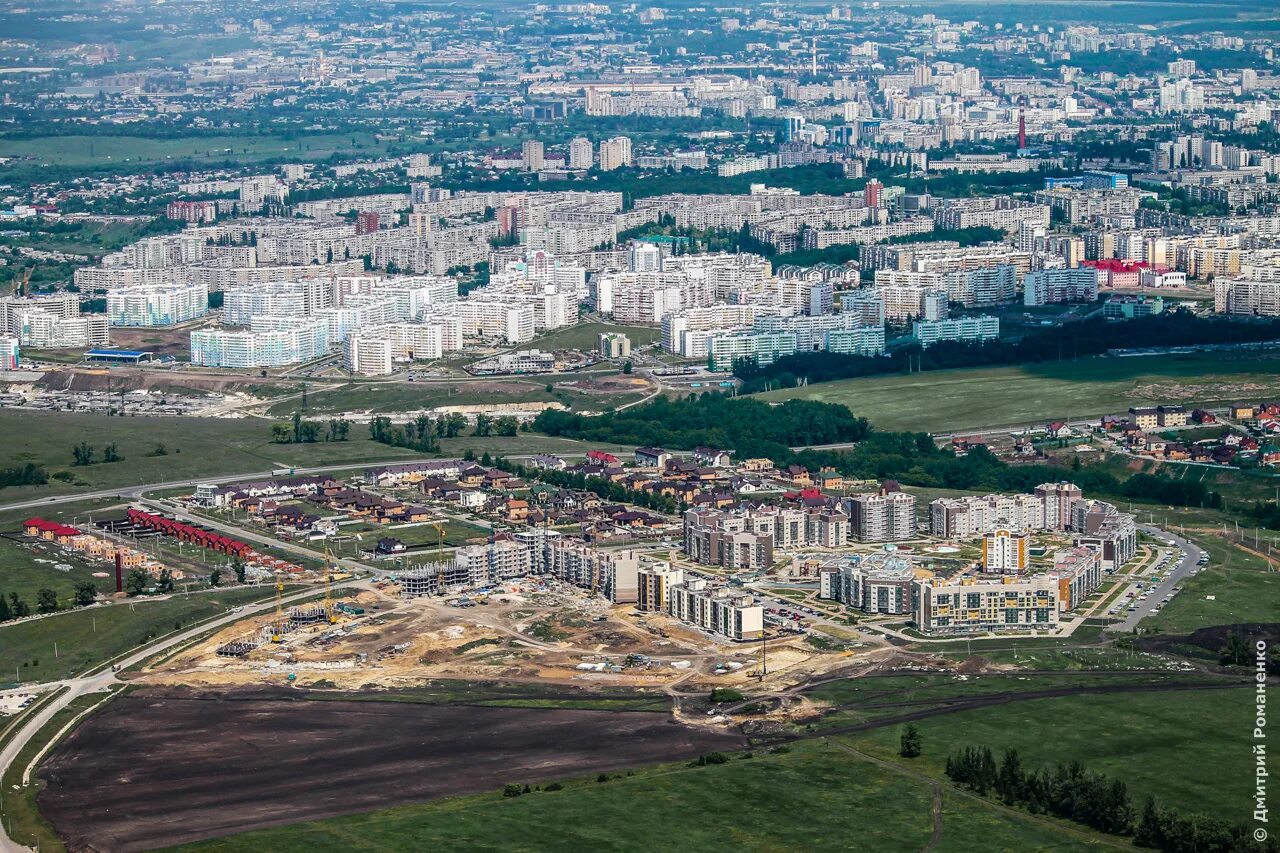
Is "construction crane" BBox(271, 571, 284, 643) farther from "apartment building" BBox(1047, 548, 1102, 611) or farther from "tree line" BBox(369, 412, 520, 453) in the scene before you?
"tree line" BBox(369, 412, 520, 453)

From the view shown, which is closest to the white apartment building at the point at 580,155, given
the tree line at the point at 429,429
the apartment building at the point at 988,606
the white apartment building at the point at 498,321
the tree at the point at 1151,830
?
the white apartment building at the point at 498,321

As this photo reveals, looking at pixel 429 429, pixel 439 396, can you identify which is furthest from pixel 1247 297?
pixel 429 429

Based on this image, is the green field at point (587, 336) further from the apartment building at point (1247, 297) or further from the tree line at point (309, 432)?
the apartment building at point (1247, 297)

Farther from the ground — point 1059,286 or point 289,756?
point 1059,286

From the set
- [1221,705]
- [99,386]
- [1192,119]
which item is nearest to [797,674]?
[1221,705]

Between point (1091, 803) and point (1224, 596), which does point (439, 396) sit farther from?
point (1091, 803)

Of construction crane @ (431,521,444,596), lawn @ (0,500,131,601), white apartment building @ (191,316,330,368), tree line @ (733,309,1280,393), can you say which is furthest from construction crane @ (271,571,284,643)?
white apartment building @ (191,316,330,368)
